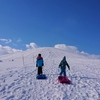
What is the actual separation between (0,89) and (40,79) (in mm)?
4320

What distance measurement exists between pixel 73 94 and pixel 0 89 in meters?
4.43

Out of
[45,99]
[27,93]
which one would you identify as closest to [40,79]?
[27,93]

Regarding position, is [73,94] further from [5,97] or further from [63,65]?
[63,65]

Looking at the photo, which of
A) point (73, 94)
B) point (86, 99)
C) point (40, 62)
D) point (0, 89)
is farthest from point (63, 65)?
point (0, 89)

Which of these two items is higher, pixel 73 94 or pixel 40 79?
pixel 40 79

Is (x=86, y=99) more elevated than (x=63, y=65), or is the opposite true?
(x=63, y=65)

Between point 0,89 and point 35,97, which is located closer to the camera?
point 35,97

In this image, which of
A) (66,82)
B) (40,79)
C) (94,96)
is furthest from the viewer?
(40,79)

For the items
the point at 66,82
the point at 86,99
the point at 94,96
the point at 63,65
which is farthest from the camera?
the point at 63,65

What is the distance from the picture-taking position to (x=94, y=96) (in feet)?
27.2

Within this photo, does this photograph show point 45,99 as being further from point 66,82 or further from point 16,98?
point 66,82

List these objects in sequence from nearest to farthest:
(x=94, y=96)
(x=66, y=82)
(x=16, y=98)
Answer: (x=16, y=98), (x=94, y=96), (x=66, y=82)

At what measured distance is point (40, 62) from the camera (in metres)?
13.8

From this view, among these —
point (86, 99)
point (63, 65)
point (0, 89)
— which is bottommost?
point (86, 99)
